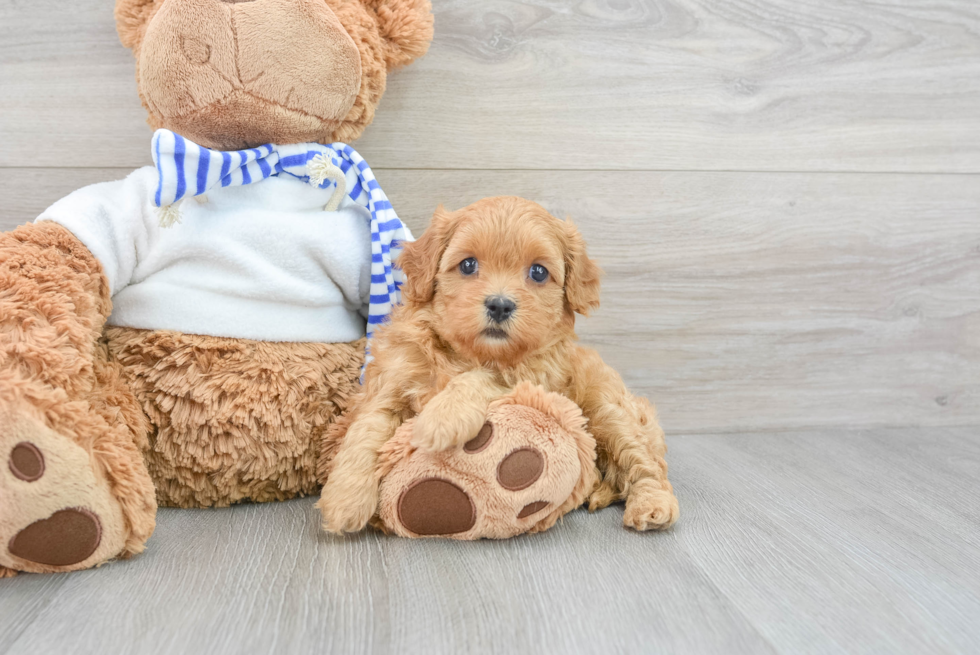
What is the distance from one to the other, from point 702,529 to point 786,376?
0.64 m

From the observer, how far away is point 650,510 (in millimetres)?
972

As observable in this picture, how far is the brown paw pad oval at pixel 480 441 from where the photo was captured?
89 centimetres

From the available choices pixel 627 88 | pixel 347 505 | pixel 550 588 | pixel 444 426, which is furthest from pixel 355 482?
pixel 627 88

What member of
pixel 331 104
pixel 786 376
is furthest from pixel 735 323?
pixel 331 104

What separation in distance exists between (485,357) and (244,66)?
51 cm

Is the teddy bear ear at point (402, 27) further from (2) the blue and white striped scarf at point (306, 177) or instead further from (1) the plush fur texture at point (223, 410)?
(1) the plush fur texture at point (223, 410)

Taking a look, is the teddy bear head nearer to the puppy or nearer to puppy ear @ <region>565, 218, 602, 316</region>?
the puppy

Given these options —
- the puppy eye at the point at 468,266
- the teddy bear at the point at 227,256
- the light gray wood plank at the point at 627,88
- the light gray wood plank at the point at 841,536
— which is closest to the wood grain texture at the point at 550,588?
the light gray wood plank at the point at 841,536

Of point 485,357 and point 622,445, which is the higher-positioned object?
point 485,357

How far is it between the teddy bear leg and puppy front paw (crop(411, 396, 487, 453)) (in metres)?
0.34

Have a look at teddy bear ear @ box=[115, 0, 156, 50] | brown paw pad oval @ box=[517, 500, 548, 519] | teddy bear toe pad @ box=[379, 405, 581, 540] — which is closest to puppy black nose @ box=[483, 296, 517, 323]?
teddy bear toe pad @ box=[379, 405, 581, 540]

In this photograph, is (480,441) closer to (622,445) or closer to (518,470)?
(518,470)

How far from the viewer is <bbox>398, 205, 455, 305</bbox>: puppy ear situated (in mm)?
984

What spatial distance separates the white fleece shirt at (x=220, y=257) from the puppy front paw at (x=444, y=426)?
0.98 feet
